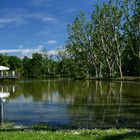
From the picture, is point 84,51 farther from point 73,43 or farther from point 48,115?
point 48,115

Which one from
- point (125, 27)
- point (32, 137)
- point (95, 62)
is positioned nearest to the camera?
point (32, 137)

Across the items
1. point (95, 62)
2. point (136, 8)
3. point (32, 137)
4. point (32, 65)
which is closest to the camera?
point (32, 137)

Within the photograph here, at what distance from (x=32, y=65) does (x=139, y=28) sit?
90.9 metres

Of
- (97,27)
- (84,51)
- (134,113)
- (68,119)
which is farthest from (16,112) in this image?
(84,51)

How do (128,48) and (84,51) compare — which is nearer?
(128,48)

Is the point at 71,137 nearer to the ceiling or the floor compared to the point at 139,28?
nearer to the floor

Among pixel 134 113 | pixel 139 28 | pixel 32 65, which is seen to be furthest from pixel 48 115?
pixel 32 65

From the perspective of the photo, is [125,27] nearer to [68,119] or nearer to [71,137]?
[68,119]

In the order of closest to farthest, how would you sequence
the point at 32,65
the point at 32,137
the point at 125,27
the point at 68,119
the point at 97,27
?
1. the point at 32,137
2. the point at 68,119
3. the point at 125,27
4. the point at 97,27
5. the point at 32,65

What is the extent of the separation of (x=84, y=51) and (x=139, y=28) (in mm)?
29237

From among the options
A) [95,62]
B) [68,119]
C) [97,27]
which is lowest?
[68,119]

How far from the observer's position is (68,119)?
69.1 ft

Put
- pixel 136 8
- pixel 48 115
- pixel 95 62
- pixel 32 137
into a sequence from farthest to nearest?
pixel 95 62 → pixel 136 8 → pixel 48 115 → pixel 32 137

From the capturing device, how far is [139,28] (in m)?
71.1
